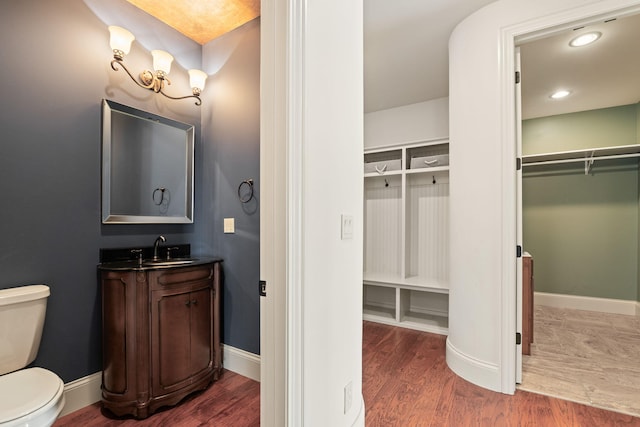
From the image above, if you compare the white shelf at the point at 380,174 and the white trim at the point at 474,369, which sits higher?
the white shelf at the point at 380,174

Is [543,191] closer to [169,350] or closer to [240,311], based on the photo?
[240,311]

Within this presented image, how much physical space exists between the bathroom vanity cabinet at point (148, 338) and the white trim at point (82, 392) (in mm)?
127

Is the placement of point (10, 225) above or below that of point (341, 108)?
below

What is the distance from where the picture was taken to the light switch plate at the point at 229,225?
2326 millimetres

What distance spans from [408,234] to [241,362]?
2320 millimetres

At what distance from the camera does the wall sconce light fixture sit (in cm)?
189

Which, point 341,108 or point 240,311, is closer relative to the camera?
point 341,108

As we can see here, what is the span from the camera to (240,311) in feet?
7.48

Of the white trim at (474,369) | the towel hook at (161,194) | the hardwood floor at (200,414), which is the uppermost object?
the towel hook at (161,194)

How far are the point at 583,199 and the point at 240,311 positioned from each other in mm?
4496

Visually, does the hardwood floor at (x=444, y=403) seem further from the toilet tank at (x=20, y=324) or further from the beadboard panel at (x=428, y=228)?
the toilet tank at (x=20, y=324)

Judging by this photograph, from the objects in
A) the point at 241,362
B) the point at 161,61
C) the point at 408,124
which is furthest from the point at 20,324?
the point at 408,124

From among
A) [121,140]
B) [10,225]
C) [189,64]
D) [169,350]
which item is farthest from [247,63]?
[169,350]

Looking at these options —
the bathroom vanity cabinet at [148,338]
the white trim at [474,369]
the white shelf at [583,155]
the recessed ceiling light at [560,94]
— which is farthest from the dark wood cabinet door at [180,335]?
the recessed ceiling light at [560,94]
